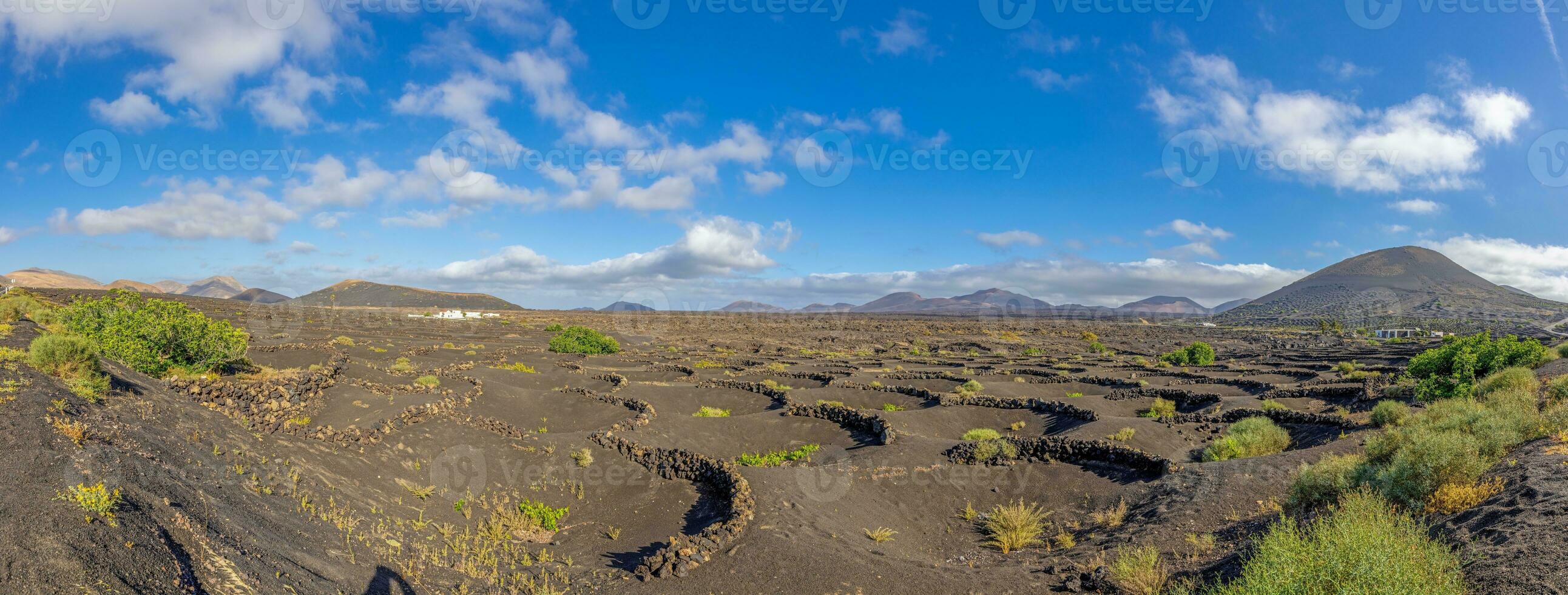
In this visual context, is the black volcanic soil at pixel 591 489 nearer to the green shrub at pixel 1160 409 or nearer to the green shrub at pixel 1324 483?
Result: the green shrub at pixel 1324 483

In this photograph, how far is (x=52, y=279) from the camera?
16338 cm

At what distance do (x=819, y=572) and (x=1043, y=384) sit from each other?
25.6 metres

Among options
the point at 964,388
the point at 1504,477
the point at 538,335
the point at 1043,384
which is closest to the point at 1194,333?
the point at 1043,384

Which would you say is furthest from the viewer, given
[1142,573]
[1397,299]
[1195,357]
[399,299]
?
[399,299]

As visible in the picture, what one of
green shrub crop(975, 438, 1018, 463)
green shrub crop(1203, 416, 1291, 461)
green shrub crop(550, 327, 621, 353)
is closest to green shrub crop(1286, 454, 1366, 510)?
green shrub crop(1203, 416, 1291, 461)

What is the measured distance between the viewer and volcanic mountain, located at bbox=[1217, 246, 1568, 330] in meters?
105

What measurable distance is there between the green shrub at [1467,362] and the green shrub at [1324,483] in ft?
44.5

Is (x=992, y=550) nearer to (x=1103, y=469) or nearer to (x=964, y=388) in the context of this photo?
(x=1103, y=469)

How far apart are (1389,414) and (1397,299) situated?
541 feet

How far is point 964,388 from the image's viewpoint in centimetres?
2731

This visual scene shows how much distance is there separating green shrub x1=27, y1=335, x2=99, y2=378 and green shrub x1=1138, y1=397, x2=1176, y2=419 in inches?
1086

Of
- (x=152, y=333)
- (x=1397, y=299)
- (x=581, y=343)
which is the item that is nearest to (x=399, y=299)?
(x=581, y=343)

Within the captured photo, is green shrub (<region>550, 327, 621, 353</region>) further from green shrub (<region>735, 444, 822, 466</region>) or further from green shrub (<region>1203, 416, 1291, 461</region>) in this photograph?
green shrub (<region>1203, 416, 1291, 461</region>)

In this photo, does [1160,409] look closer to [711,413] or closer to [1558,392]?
[1558,392]
